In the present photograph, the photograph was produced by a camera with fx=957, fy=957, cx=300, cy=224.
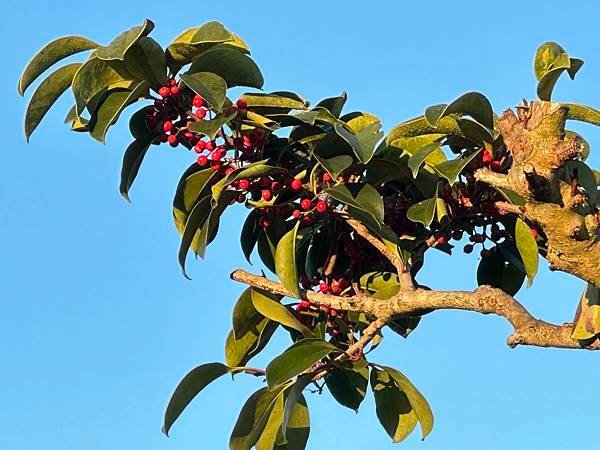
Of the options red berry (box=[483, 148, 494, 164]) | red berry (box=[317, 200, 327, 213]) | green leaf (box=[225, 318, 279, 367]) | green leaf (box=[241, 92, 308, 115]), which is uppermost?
green leaf (box=[241, 92, 308, 115])

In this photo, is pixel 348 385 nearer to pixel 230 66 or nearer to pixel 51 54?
pixel 230 66

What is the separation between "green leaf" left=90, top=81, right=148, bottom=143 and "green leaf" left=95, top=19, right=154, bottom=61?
0.11 metres

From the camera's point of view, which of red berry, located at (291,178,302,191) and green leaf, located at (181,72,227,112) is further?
red berry, located at (291,178,302,191)

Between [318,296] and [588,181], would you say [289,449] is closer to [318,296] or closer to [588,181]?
[318,296]

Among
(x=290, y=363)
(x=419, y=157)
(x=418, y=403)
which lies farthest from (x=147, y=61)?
(x=418, y=403)

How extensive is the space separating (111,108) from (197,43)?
9.1 inches

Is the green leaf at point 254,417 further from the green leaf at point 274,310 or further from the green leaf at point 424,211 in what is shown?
the green leaf at point 424,211

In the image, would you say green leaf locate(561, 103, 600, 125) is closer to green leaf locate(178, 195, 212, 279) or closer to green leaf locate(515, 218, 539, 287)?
green leaf locate(515, 218, 539, 287)

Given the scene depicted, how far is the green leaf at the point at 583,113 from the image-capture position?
6.42 ft

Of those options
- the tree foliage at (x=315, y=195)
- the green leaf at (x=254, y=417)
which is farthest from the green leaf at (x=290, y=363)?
the green leaf at (x=254, y=417)

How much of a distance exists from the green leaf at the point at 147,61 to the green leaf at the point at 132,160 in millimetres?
174

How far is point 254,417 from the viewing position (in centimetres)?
229

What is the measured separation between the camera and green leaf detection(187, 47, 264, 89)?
2.06 metres

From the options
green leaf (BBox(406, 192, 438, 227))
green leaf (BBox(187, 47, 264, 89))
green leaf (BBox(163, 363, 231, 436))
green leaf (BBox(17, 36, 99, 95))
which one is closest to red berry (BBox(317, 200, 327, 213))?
green leaf (BBox(406, 192, 438, 227))
